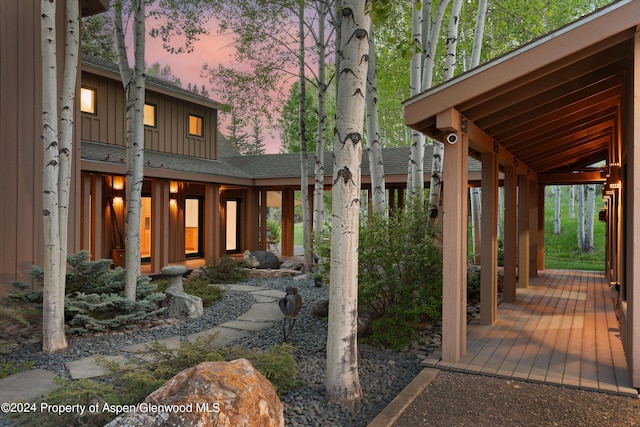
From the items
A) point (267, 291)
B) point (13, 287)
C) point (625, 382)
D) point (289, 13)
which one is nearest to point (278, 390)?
point (625, 382)

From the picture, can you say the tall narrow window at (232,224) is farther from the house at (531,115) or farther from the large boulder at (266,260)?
the house at (531,115)

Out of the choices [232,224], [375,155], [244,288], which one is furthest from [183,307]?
[232,224]

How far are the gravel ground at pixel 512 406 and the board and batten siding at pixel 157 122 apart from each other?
9.83m

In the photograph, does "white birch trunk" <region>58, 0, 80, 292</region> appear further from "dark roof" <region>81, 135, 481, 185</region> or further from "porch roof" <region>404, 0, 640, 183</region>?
"dark roof" <region>81, 135, 481, 185</region>

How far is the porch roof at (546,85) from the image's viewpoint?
11.3 ft

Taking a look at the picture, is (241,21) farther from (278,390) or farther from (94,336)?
(278,390)

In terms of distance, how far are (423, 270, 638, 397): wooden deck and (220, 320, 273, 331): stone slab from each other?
2.36 metres

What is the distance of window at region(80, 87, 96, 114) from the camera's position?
1024 cm

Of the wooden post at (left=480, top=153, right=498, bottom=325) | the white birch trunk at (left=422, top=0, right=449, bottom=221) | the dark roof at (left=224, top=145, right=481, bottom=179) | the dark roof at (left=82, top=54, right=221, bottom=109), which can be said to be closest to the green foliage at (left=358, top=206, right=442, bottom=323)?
the wooden post at (left=480, top=153, right=498, bottom=325)

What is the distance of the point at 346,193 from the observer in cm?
326

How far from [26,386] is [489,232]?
4885 mm

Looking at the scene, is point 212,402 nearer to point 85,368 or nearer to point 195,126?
point 85,368

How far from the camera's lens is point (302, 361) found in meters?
4.29

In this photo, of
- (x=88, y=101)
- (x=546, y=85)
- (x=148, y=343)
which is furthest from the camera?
(x=88, y=101)
